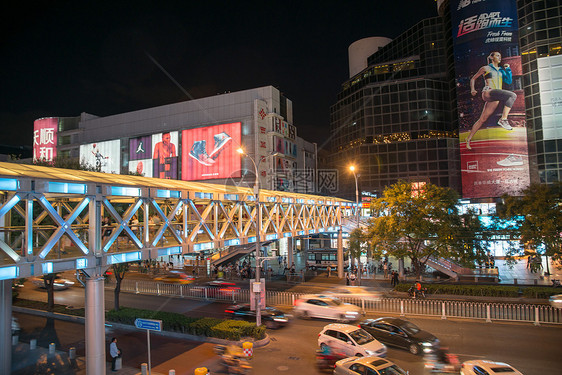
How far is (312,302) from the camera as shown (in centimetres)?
2250

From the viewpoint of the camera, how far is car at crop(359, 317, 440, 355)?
16.1 metres

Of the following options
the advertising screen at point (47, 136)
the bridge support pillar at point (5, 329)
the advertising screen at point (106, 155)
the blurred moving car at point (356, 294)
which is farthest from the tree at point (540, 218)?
the advertising screen at point (47, 136)

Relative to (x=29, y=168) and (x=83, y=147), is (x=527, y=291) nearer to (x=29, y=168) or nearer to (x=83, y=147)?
(x=29, y=168)

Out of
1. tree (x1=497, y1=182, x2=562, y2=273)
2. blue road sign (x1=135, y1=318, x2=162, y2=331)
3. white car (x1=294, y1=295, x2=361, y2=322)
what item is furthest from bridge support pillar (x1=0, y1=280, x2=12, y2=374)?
tree (x1=497, y1=182, x2=562, y2=273)

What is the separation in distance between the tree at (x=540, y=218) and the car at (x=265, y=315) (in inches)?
820

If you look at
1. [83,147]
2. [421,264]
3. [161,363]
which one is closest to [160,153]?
[83,147]

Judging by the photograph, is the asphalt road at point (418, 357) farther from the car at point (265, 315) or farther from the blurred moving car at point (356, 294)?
the blurred moving car at point (356, 294)

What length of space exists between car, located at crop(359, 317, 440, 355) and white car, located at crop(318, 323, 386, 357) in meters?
1.36

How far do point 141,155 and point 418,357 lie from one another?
7537 centimetres

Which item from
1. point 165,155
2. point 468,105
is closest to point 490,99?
point 468,105

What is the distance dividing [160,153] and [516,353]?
2882 inches

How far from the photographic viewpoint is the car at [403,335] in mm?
16062

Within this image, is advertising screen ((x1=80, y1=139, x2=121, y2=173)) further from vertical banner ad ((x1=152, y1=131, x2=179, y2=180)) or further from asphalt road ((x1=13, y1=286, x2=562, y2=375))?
asphalt road ((x1=13, y1=286, x2=562, y2=375))

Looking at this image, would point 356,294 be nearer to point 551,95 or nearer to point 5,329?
point 5,329
